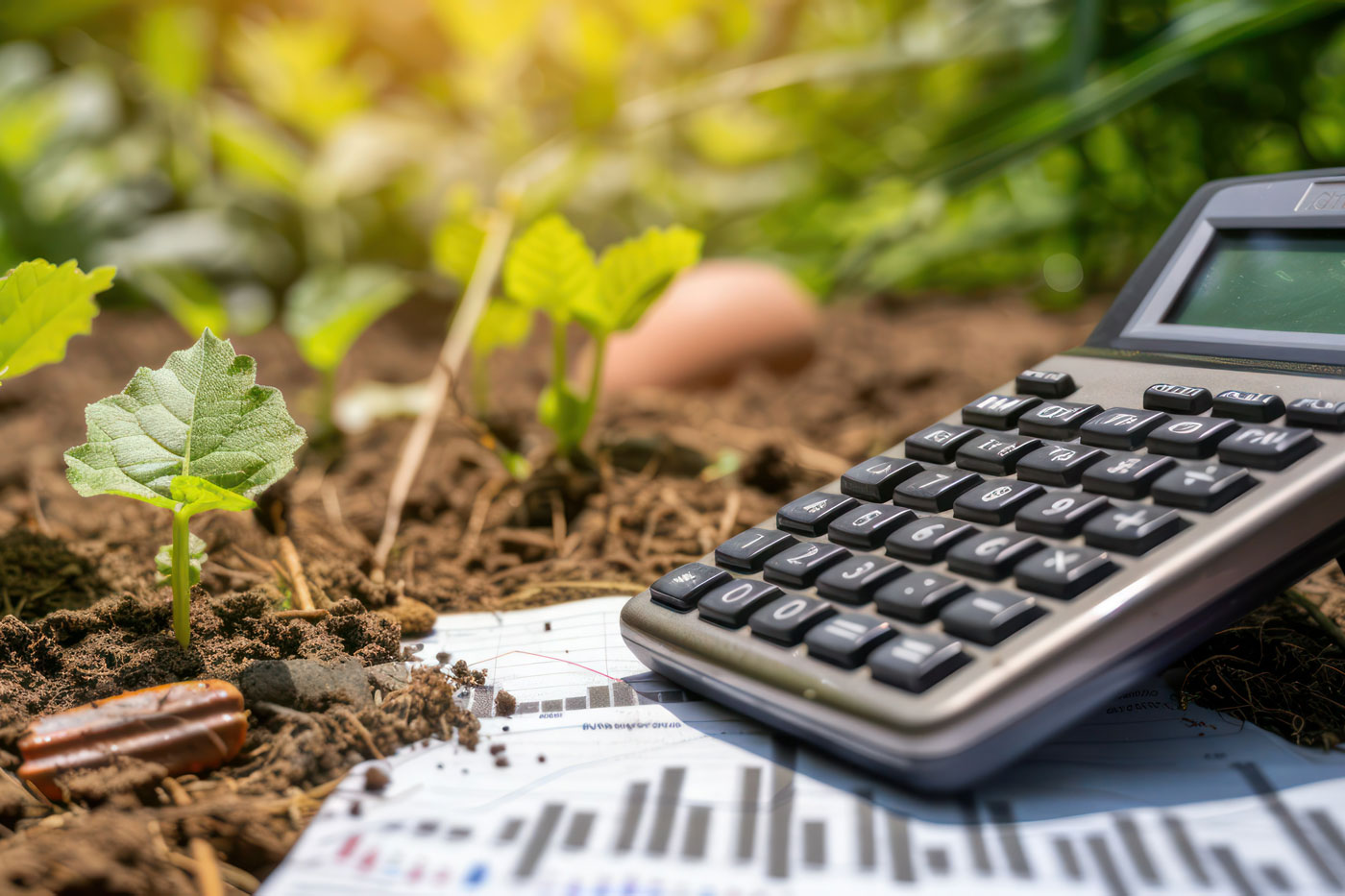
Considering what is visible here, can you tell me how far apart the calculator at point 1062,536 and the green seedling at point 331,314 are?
1.68ft

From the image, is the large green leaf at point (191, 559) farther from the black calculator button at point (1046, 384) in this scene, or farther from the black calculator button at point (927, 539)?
the black calculator button at point (1046, 384)

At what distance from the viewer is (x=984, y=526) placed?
49 cm

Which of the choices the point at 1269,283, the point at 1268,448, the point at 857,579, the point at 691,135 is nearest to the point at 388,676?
the point at 857,579

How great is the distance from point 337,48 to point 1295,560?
4.73ft

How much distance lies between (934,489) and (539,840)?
29cm

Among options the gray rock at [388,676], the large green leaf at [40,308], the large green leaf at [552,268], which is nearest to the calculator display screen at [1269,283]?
the large green leaf at [552,268]

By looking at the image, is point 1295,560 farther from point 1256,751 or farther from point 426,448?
point 426,448

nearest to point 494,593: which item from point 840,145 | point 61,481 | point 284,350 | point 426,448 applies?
point 426,448

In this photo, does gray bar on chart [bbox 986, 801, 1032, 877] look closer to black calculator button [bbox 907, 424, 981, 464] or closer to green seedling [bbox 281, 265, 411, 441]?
black calculator button [bbox 907, 424, 981, 464]

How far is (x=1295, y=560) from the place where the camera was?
1.41 ft

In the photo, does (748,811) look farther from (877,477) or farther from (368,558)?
(368,558)

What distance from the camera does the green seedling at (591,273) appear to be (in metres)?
0.73

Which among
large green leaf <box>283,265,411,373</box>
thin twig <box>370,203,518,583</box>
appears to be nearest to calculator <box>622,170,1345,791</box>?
thin twig <box>370,203,518,583</box>

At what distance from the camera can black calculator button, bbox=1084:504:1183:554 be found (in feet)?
1.40
